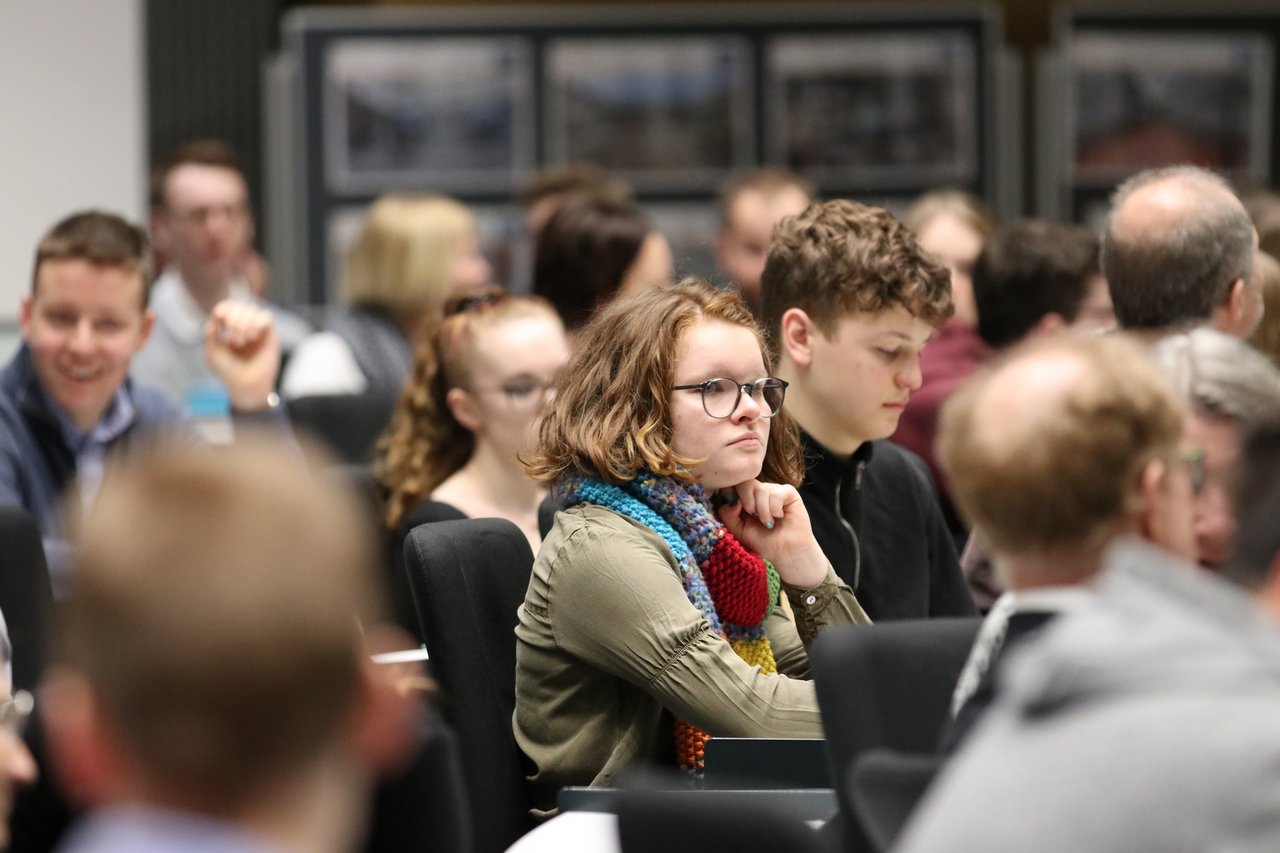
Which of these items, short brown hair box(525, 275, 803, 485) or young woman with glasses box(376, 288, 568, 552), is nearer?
short brown hair box(525, 275, 803, 485)

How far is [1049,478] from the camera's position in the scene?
150cm

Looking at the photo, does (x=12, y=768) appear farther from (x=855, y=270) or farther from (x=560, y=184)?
(x=560, y=184)

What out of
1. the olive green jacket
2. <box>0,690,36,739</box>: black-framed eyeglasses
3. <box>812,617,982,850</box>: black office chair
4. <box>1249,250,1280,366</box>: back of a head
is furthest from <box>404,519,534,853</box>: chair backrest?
<box>1249,250,1280,366</box>: back of a head

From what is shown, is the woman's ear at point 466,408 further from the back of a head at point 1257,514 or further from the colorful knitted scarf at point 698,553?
the back of a head at point 1257,514

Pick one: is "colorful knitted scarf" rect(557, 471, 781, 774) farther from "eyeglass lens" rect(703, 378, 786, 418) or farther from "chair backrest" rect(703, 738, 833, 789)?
"chair backrest" rect(703, 738, 833, 789)

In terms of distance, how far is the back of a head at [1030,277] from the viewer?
4.16 meters

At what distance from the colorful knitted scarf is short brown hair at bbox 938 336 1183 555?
936mm

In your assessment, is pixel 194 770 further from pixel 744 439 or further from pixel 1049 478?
pixel 744 439

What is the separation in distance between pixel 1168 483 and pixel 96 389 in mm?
2824

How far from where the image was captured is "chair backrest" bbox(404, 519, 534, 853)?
257cm

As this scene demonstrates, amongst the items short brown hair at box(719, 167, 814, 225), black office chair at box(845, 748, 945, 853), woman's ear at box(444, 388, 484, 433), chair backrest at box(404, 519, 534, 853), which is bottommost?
chair backrest at box(404, 519, 534, 853)

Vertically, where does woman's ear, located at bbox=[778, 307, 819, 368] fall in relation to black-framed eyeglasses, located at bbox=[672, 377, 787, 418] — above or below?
above

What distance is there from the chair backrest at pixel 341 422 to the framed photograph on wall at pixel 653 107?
2.43m

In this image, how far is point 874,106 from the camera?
6.67 metres
